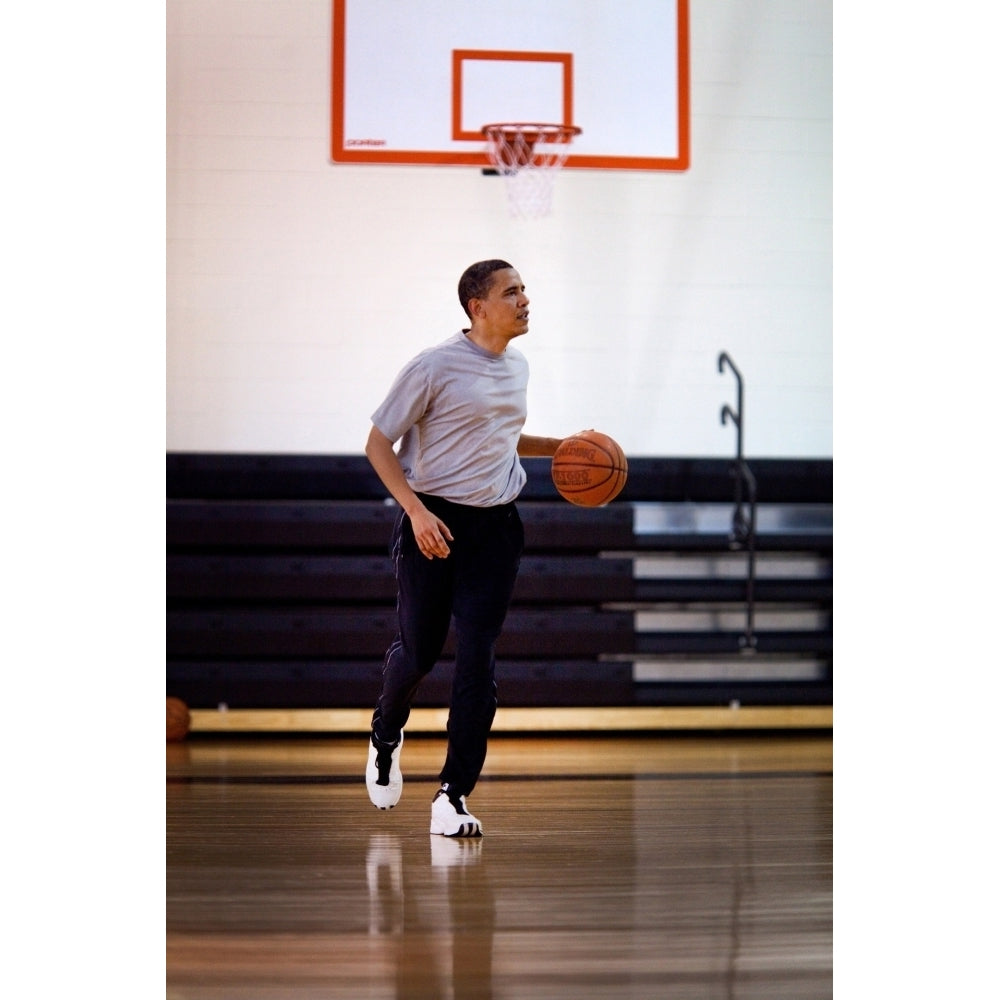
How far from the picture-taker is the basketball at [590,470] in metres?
4.34

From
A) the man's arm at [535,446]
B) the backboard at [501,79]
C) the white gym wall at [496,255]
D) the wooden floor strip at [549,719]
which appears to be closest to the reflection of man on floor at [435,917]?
the man's arm at [535,446]

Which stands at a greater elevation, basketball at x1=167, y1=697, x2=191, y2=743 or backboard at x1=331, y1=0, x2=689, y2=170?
backboard at x1=331, y1=0, x2=689, y2=170

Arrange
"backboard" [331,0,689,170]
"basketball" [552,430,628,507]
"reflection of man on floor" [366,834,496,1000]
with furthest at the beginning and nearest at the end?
"backboard" [331,0,689,170], "basketball" [552,430,628,507], "reflection of man on floor" [366,834,496,1000]

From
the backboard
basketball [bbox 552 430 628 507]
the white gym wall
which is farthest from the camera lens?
the white gym wall

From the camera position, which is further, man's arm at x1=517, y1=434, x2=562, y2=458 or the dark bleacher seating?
the dark bleacher seating

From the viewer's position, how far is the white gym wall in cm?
724

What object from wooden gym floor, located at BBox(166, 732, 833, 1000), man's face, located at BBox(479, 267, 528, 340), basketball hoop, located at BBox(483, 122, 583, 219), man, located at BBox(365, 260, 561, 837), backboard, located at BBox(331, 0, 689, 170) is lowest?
wooden gym floor, located at BBox(166, 732, 833, 1000)

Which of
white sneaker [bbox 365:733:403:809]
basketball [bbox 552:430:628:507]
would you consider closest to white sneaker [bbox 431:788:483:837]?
white sneaker [bbox 365:733:403:809]

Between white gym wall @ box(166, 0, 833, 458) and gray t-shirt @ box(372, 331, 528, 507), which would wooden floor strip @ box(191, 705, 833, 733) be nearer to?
white gym wall @ box(166, 0, 833, 458)

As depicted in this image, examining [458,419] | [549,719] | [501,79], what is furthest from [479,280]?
[549,719]

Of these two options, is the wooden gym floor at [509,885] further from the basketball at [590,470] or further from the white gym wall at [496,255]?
the white gym wall at [496,255]

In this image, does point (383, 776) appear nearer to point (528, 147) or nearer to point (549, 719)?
point (549, 719)

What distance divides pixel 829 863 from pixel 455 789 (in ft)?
3.43
